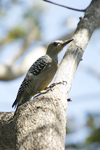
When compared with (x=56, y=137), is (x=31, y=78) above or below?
above

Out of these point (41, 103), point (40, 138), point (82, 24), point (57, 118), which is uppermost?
point (82, 24)

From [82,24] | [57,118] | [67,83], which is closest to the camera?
[57,118]

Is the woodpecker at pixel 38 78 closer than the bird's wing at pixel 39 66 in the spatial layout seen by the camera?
Yes

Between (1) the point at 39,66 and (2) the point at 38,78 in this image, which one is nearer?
(2) the point at 38,78

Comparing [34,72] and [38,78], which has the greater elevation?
[34,72]

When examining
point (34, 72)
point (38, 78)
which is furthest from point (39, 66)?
point (38, 78)

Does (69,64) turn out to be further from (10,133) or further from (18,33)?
(18,33)

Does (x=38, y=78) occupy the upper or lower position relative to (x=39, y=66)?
lower

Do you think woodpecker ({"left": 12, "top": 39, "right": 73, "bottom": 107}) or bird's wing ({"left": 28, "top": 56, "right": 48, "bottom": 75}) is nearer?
woodpecker ({"left": 12, "top": 39, "right": 73, "bottom": 107})

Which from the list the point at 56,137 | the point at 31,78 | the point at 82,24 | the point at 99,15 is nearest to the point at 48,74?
the point at 31,78

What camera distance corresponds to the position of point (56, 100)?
4281 millimetres

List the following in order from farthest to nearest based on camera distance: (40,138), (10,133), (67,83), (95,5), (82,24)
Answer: (95,5), (82,24), (10,133), (67,83), (40,138)

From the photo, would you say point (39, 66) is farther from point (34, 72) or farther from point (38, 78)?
point (38, 78)

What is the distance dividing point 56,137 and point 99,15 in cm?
342
